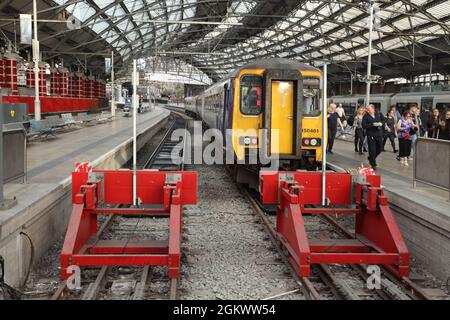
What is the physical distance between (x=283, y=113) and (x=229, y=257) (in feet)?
14.5

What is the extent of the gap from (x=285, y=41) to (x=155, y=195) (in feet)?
141

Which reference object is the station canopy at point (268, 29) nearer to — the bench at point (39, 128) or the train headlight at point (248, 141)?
the bench at point (39, 128)

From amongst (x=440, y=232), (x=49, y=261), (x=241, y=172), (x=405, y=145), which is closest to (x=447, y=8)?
(x=405, y=145)

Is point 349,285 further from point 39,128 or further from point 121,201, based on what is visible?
point 39,128

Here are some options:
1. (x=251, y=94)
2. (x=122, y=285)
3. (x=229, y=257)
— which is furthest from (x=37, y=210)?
(x=251, y=94)

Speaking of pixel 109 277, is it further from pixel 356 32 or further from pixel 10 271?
pixel 356 32

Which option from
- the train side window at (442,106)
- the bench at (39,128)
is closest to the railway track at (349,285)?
the bench at (39,128)

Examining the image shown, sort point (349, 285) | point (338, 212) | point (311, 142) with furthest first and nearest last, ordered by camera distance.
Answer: point (311, 142)
point (338, 212)
point (349, 285)

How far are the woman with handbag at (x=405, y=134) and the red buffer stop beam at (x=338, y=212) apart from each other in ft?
20.6

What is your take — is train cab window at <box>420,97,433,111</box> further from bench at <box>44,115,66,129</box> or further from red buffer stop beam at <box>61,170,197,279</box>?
red buffer stop beam at <box>61,170,197,279</box>

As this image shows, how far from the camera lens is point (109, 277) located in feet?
21.0

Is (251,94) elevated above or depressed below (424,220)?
above

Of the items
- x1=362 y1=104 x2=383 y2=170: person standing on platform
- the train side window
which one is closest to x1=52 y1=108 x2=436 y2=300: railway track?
x1=362 y1=104 x2=383 y2=170: person standing on platform

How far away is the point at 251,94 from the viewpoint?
11.0m
